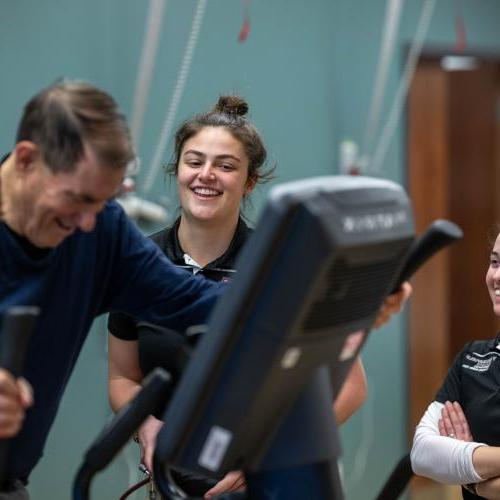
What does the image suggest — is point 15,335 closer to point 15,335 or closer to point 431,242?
point 15,335

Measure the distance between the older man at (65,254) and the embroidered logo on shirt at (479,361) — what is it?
0.75 meters

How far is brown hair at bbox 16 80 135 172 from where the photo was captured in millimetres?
1291

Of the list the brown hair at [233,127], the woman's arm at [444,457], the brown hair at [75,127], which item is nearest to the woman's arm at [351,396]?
the woman's arm at [444,457]

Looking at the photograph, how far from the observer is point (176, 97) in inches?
145

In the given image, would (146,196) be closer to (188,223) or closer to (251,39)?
(251,39)

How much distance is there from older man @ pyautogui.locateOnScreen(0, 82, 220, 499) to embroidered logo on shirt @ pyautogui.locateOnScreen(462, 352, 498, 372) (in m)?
0.75

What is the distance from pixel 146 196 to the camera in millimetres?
3584

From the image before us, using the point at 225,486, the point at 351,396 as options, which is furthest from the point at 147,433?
the point at 351,396

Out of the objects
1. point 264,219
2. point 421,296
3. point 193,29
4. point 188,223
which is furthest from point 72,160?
point 421,296

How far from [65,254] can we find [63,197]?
22 cm

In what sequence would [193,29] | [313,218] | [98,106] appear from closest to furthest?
1. [313,218]
2. [98,106]
3. [193,29]

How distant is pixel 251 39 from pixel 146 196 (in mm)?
782

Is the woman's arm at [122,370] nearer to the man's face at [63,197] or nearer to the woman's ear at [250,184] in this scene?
the woman's ear at [250,184]

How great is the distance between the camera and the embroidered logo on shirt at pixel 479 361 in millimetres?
2178
